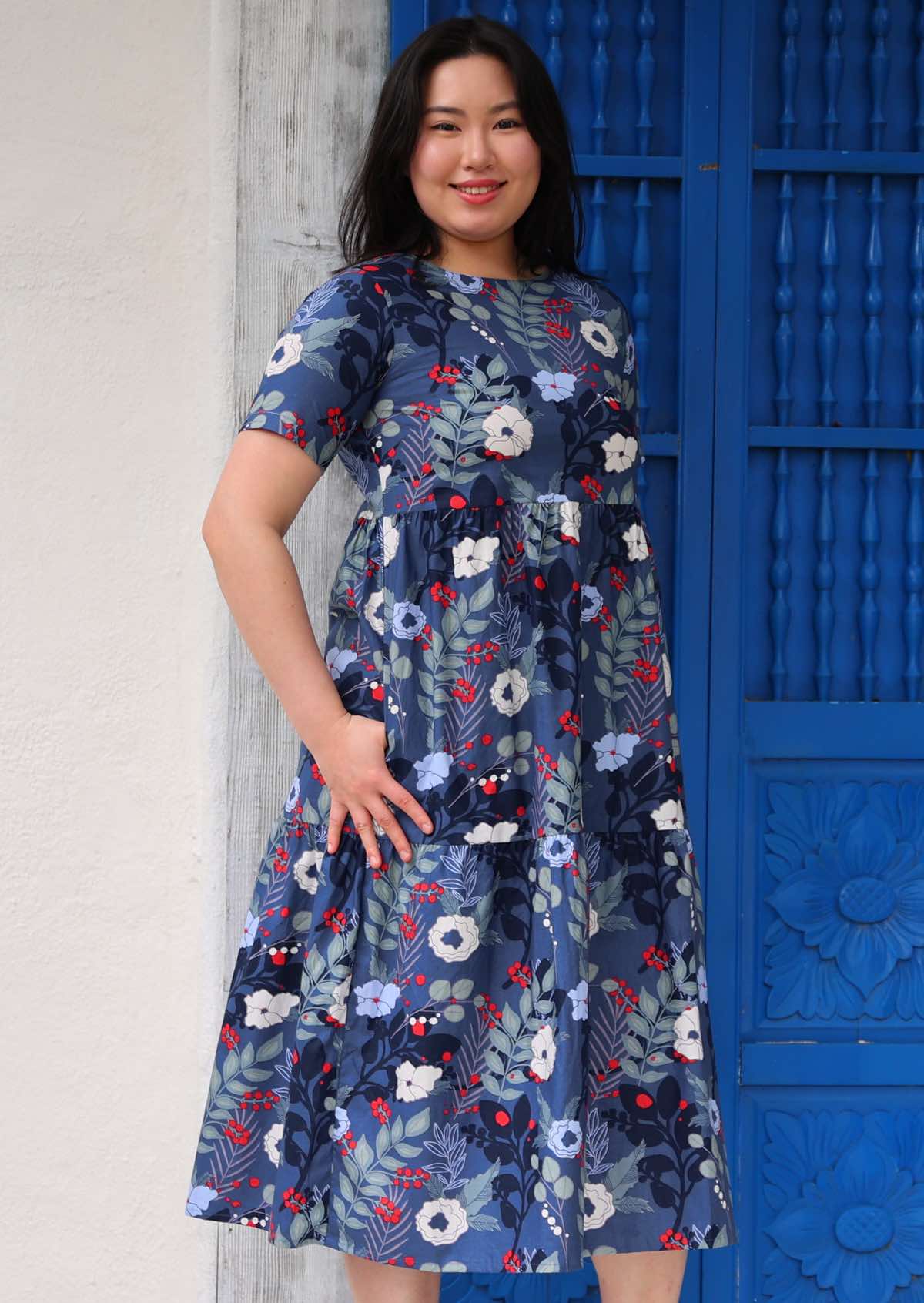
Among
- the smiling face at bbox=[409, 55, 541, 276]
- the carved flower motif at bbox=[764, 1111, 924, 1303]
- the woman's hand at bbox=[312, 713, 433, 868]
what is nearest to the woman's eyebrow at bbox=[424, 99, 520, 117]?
the smiling face at bbox=[409, 55, 541, 276]

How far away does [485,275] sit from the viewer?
55.3 inches

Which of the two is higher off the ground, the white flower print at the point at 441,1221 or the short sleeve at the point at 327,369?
the short sleeve at the point at 327,369

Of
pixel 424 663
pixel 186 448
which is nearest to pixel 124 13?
pixel 186 448

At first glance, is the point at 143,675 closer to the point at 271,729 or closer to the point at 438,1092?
the point at 271,729

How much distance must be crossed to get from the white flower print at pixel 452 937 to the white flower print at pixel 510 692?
205 mm

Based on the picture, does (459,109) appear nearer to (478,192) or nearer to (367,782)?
(478,192)

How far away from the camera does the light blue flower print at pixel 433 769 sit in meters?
1.25

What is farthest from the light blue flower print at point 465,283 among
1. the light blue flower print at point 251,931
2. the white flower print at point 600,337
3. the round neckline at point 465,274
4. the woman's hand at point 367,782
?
the light blue flower print at point 251,931

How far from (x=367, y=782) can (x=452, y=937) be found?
6.7 inches

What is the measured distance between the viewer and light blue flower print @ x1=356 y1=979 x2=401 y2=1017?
1251mm

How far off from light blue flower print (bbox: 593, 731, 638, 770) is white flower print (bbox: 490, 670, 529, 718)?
0.33 feet

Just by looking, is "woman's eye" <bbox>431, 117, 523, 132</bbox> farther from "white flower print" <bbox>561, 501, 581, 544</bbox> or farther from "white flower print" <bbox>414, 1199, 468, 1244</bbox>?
"white flower print" <bbox>414, 1199, 468, 1244</bbox>

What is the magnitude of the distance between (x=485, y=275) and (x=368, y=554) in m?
0.34

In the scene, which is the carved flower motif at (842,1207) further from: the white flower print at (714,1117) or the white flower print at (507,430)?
the white flower print at (507,430)
